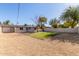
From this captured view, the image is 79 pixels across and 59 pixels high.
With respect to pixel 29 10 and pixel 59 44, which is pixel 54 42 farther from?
pixel 29 10

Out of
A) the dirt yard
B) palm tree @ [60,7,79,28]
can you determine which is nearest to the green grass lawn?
the dirt yard

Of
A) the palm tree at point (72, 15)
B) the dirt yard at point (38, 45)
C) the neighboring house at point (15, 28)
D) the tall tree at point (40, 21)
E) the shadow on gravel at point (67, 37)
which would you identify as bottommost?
the dirt yard at point (38, 45)

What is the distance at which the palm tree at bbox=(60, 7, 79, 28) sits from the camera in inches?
289

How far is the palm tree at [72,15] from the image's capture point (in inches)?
289

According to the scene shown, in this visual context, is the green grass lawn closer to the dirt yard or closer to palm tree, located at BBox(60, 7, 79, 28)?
the dirt yard

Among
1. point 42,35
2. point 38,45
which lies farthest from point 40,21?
point 38,45

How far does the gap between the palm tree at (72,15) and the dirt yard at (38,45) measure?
8.5 inches

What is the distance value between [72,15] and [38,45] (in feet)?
2.13

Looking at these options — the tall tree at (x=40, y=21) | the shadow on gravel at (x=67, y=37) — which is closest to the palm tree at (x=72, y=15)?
the shadow on gravel at (x=67, y=37)

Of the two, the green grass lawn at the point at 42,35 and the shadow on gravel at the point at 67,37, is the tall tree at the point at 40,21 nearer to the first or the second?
the green grass lawn at the point at 42,35

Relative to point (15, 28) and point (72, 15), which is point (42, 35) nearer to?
point (15, 28)

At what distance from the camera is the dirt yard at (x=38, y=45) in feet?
24.2

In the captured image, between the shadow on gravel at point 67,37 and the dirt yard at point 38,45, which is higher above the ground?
the shadow on gravel at point 67,37

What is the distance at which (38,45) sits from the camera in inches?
291
